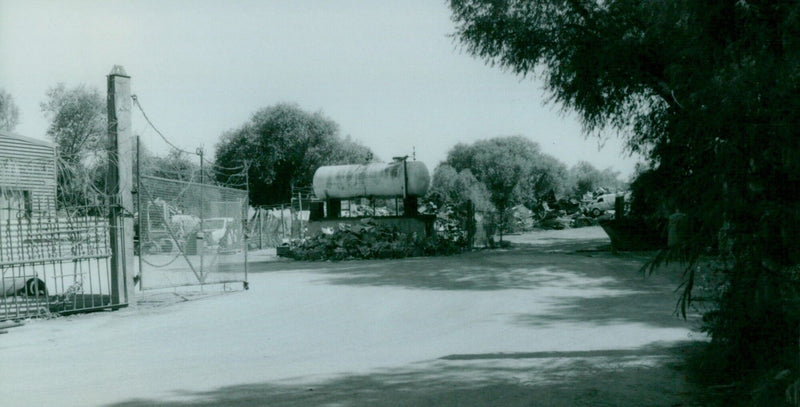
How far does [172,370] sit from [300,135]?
4302 centimetres

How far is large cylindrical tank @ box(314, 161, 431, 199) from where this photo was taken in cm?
2542

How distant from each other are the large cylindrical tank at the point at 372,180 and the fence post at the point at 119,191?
1442 centimetres

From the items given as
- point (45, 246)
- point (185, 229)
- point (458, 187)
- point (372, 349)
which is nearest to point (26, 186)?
point (45, 246)

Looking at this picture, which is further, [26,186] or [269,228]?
[269,228]

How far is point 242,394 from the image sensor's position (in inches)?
229

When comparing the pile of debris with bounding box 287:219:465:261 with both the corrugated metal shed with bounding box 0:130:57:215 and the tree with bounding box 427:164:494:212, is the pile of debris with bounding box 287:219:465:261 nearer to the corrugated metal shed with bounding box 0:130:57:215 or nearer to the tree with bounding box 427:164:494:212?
the corrugated metal shed with bounding box 0:130:57:215

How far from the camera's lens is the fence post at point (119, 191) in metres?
11.6

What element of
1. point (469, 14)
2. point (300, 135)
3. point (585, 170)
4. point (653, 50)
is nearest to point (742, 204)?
point (653, 50)

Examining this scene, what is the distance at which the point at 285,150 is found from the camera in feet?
163

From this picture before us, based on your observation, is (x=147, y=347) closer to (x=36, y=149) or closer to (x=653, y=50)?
(x=36, y=149)

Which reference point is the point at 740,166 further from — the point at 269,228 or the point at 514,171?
the point at 514,171

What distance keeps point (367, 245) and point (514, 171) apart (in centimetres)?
4426

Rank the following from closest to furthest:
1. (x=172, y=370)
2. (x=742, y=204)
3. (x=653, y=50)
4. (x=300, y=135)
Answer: (x=742, y=204)
(x=172, y=370)
(x=653, y=50)
(x=300, y=135)

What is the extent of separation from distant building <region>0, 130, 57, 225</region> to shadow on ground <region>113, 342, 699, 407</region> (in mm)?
5860
